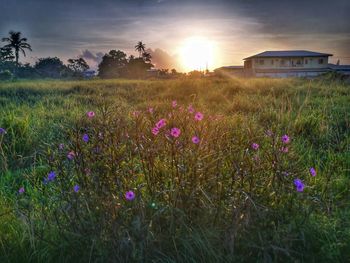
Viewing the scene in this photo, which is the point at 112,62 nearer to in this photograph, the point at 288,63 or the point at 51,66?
the point at 51,66

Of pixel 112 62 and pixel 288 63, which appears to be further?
pixel 112 62

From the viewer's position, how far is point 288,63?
4678cm

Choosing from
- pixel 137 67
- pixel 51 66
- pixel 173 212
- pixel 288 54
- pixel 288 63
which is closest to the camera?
pixel 173 212

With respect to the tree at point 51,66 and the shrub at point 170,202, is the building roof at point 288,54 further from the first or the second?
the shrub at point 170,202

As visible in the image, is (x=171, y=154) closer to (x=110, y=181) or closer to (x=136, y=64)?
(x=110, y=181)

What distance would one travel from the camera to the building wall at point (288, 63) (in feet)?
152

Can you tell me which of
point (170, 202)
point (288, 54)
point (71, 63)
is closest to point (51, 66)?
point (71, 63)

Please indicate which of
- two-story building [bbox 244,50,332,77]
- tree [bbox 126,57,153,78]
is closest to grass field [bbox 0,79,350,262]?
two-story building [bbox 244,50,332,77]

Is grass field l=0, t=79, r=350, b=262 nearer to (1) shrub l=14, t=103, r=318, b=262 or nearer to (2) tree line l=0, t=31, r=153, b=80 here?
(1) shrub l=14, t=103, r=318, b=262

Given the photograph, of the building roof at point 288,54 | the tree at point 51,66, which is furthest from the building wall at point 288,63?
the tree at point 51,66

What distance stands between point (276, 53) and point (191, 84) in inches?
1499

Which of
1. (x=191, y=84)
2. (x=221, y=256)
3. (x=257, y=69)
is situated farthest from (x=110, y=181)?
(x=257, y=69)

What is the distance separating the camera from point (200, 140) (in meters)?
2.18

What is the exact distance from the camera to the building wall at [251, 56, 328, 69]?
152 ft
